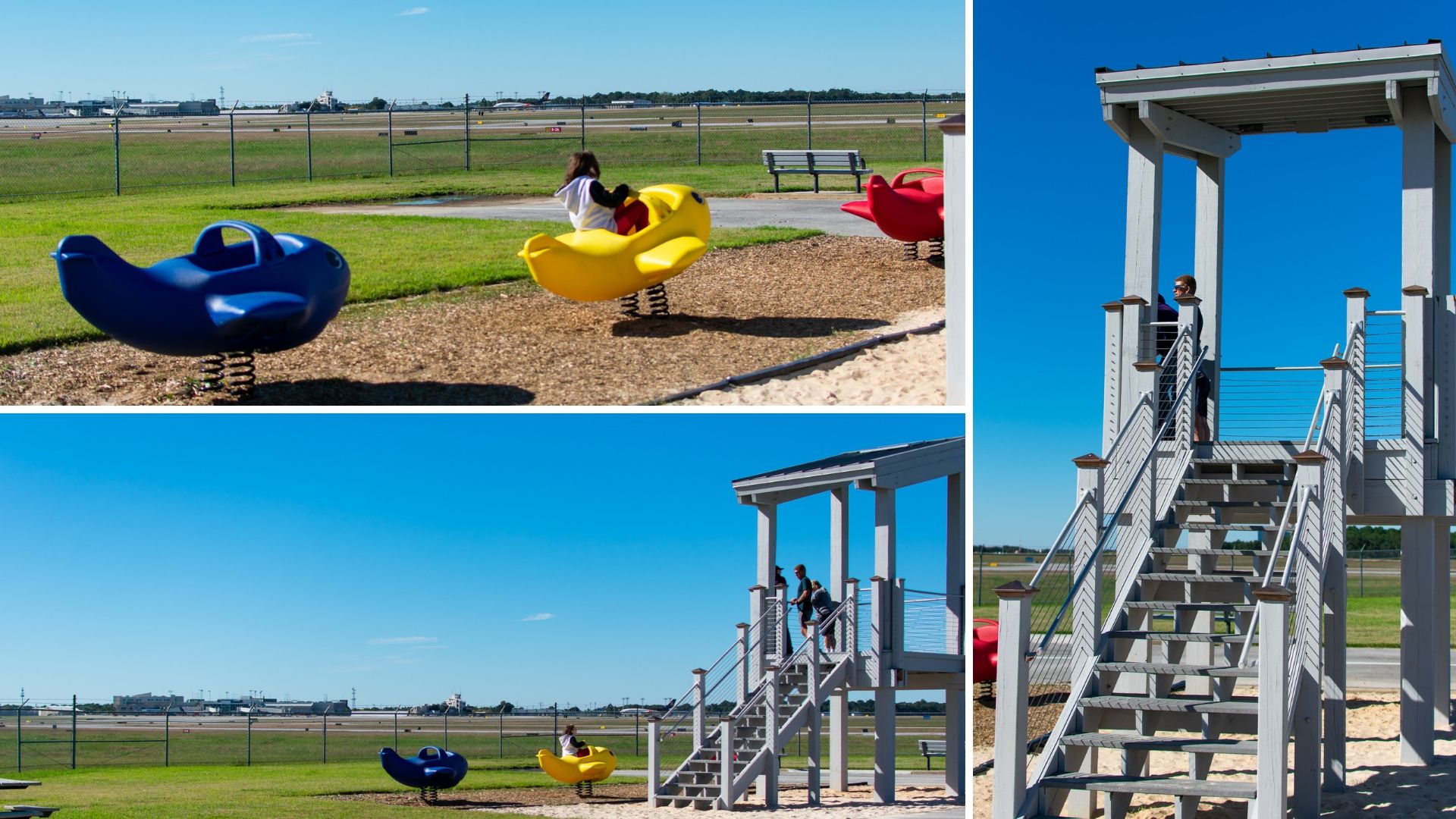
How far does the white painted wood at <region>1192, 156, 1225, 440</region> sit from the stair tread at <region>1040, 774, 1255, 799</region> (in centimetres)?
439

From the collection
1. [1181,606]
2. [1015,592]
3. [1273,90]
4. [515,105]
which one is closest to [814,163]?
[1273,90]

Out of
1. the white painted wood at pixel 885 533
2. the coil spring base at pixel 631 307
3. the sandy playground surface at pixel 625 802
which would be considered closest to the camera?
the sandy playground surface at pixel 625 802

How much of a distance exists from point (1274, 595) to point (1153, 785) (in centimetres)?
141

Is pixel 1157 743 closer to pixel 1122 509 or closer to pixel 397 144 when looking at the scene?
pixel 1122 509

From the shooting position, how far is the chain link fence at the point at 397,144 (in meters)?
33.0

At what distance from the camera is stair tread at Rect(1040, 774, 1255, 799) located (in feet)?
28.4

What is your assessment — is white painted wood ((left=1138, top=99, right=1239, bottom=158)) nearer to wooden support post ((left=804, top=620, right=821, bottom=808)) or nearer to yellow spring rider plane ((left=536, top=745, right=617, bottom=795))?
wooden support post ((left=804, top=620, right=821, bottom=808))

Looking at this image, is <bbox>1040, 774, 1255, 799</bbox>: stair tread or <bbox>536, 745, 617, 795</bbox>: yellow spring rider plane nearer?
<bbox>1040, 774, 1255, 799</bbox>: stair tread

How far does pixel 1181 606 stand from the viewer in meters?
10.4

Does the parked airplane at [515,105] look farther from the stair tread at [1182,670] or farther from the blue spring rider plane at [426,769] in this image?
the stair tread at [1182,670]

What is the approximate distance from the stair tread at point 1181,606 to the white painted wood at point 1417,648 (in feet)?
11.7

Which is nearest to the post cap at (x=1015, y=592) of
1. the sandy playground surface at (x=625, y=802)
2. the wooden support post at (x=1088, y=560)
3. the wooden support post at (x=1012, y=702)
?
the wooden support post at (x=1012, y=702)

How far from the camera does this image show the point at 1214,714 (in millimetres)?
9711

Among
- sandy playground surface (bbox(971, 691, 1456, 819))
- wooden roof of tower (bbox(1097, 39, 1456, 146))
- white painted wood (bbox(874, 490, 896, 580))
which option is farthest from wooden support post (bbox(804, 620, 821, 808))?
wooden roof of tower (bbox(1097, 39, 1456, 146))
